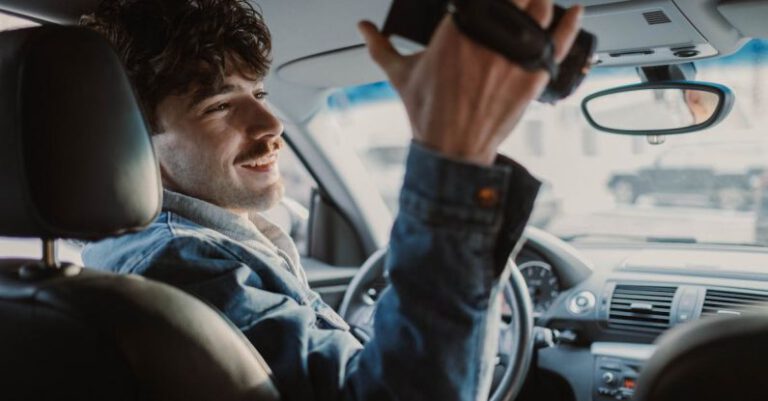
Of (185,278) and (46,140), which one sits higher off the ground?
(46,140)

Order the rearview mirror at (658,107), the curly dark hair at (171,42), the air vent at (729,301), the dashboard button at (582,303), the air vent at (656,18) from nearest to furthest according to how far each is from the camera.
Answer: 1. the curly dark hair at (171,42)
2. the air vent at (656,18)
3. the rearview mirror at (658,107)
4. the air vent at (729,301)
5. the dashboard button at (582,303)

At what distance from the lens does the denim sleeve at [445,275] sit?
1254mm

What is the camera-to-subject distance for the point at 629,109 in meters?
3.03

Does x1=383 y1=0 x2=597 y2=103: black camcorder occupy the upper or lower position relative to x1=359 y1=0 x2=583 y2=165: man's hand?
upper

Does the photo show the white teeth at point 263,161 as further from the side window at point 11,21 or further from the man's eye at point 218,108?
the side window at point 11,21

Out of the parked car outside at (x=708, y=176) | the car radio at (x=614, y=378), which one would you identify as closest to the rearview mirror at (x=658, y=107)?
the car radio at (x=614, y=378)

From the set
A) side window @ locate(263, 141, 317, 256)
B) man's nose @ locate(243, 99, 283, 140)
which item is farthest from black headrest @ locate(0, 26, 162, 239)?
side window @ locate(263, 141, 317, 256)

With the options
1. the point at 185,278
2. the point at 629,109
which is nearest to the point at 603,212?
the point at 629,109

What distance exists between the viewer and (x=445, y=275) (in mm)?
1279

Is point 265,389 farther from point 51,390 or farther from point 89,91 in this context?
point 89,91

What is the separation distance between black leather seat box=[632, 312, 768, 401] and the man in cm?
35

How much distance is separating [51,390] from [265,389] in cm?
34

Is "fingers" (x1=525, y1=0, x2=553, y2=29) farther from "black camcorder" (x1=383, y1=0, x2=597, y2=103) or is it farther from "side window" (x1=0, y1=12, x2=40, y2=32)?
"side window" (x1=0, y1=12, x2=40, y2=32)

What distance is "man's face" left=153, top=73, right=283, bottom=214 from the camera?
2.17 metres
